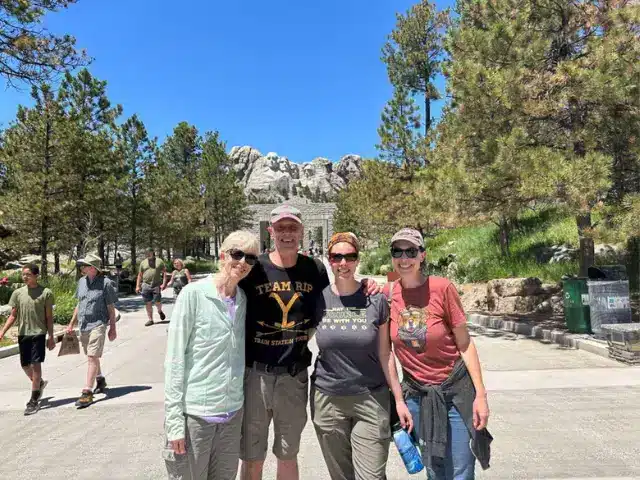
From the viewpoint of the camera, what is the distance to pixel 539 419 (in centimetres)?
445

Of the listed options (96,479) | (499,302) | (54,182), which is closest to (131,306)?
(54,182)

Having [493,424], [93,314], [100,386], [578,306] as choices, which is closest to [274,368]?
[493,424]

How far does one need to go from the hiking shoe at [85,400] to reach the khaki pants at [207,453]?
11.8 feet

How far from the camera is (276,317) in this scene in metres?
2.52

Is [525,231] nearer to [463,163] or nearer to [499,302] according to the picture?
[499,302]

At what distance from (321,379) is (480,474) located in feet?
5.92

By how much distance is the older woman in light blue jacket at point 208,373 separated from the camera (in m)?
2.21

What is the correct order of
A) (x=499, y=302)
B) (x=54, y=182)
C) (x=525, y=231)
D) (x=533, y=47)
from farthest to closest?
1. (x=525, y=231)
2. (x=54, y=182)
3. (x=499, y=302)
4. (x=533, y=47)

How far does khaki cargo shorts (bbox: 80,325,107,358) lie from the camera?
5340 millimetres

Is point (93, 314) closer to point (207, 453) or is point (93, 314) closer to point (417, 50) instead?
point (207, 453)

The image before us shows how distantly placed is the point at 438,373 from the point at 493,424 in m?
2.47

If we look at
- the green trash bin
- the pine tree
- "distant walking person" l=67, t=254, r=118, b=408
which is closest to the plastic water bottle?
"distant walking person" l=67, t=254, r=118, b=408

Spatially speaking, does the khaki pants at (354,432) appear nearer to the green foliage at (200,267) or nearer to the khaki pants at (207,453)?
the khaki pants at (207,453)

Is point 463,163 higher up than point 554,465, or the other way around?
point 463,163
